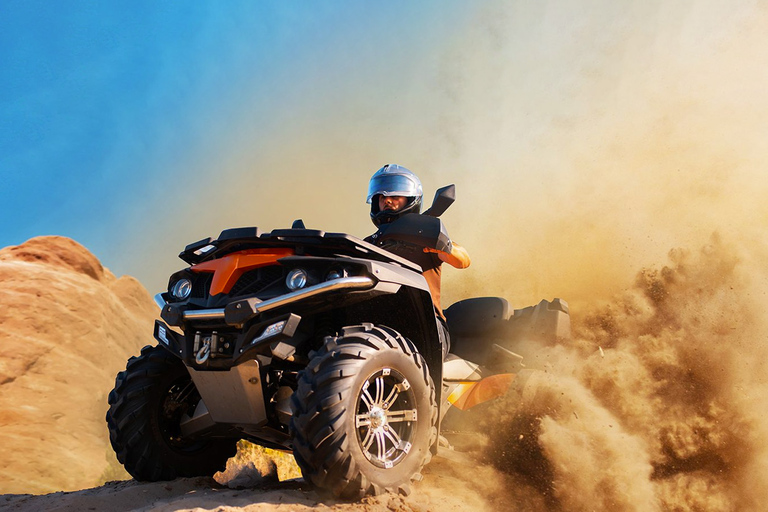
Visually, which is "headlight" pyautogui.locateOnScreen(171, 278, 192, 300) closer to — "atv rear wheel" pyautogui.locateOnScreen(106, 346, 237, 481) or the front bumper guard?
the front bumper guard

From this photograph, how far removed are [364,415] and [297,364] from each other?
0.63m

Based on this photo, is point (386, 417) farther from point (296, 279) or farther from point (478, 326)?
point (478, 326)

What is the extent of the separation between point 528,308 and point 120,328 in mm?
25079

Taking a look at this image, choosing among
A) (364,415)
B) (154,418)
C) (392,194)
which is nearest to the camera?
(364,415)

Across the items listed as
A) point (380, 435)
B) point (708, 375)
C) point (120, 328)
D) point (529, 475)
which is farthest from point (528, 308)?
point (120, 328)

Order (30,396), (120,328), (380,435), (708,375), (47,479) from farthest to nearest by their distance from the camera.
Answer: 1. (120,328)
2. (30,396)
3. (47,479)
4. (708,375)
5. (380,435)

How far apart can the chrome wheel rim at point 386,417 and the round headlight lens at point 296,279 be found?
66 cm

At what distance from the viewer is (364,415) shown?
3527 millimetres

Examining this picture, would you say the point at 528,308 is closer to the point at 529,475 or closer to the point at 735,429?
the point at 529,475

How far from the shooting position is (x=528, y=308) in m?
6.07

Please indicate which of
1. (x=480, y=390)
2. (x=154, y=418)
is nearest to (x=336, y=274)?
(x=154, y=418)

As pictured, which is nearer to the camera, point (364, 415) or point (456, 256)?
point (364, 415)

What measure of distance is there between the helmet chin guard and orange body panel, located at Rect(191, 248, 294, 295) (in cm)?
186

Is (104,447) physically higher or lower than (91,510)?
higher
